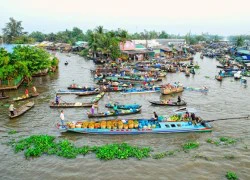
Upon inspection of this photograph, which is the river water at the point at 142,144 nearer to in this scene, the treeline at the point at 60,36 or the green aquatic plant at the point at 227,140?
the green aquatic plant at the point at 227,140

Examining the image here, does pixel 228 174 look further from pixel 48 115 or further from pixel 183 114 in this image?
pixel 48 115

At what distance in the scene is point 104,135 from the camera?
23203 mm

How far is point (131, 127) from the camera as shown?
23.4m

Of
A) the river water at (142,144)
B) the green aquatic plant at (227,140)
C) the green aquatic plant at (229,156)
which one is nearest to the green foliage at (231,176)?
the river water at (142,144)

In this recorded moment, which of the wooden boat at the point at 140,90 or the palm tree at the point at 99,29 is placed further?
the palm tree at the point at 99,29

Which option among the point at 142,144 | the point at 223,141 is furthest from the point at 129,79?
the point at 223,141

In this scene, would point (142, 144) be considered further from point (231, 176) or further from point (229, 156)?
point (231, 176)

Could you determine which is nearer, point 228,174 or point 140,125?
point 228,174

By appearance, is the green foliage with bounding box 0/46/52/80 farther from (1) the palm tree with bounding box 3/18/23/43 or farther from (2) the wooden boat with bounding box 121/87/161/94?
(1) the palm tree with bounding box 3/18/23/43

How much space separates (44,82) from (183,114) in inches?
1105

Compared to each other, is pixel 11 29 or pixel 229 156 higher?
pixel 11 29

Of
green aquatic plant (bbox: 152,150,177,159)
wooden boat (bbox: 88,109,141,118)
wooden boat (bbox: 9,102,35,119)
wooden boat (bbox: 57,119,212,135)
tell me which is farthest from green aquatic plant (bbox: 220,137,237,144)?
wooden boat (bbox: 9,102,35,119)

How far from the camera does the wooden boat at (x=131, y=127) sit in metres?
23.1

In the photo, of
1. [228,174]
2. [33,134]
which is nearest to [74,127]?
[33,134]
